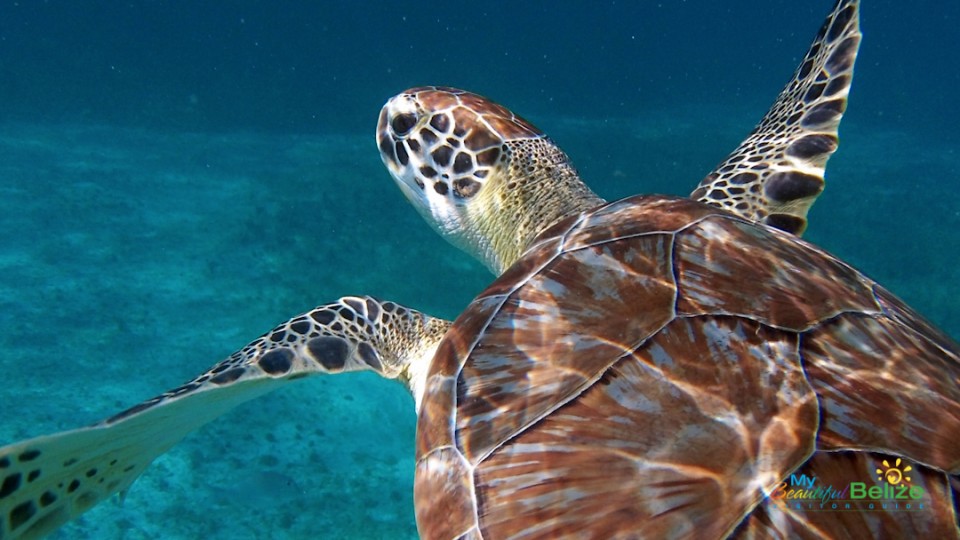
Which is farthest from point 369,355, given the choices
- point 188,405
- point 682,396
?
point 682,396

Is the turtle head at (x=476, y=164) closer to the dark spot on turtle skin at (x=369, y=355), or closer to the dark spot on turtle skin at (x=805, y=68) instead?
the dark spot on turtle skin at (x=369, y=355)

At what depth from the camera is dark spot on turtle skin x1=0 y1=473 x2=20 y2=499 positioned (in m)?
1.71

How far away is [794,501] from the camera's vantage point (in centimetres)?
119

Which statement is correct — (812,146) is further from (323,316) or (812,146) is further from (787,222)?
(323,316)

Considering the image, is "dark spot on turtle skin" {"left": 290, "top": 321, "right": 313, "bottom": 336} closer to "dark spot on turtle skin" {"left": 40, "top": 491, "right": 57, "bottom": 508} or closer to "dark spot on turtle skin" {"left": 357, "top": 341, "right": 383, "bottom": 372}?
"dark spot on turtle skin" {"left": 357, "top": 341, "right": 383, "bottom": 372}

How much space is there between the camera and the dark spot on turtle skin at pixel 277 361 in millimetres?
2295

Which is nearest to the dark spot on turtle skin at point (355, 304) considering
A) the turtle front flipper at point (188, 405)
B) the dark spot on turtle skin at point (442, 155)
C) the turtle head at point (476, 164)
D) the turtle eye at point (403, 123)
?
the turtle front flipper at point (188, 405)

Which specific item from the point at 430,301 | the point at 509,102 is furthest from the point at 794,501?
the point at 509,102

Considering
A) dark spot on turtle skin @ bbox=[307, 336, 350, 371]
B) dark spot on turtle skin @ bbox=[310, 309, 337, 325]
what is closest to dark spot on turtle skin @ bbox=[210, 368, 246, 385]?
dark spot on turtle skin @ bbox=[307, 336, 350, 371]

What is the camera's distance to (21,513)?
182cm

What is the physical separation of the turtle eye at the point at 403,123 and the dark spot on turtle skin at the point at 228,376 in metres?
1.61

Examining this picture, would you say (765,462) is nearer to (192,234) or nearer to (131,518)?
(131,518)

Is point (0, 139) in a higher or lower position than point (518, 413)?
higher

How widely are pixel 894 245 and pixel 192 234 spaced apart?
447 inches
